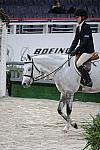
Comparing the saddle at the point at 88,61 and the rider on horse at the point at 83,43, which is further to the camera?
the saddle at the point at 88,61

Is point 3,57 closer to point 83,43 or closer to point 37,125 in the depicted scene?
point 37,125

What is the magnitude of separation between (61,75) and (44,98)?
7.32m

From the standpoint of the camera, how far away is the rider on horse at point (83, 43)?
11047mm

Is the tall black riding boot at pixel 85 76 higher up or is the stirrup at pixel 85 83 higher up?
the tall black riding boot at pixel 85 76

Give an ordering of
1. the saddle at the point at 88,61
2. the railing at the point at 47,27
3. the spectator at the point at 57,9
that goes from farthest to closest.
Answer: the spectator at the point at 57,9, the railing at the point at 47,27, the saddle at the point at 88,61

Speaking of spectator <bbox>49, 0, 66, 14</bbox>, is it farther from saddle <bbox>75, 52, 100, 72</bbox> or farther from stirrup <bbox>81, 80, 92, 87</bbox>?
stirrup <bbox>81, 80, 92, 87</bbox>

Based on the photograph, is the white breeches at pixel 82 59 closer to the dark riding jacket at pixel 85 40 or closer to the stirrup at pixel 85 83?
the dark riding jacket at pixel 85 40

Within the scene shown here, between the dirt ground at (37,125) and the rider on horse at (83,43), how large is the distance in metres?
1.27

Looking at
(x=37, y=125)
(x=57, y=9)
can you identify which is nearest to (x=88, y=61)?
(x=37, y=125)

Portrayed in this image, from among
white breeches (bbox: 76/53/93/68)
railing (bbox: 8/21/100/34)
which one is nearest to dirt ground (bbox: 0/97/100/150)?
white breeches (bbox: 76/53/93/68)

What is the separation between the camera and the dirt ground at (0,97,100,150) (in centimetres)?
901

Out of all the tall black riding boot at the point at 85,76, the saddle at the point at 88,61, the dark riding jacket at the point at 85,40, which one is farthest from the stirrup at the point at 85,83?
the dark riding jacket at the point at 85,40

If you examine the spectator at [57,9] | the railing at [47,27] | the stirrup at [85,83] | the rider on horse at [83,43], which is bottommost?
the railing at [47,27]

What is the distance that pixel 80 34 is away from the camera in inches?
438
